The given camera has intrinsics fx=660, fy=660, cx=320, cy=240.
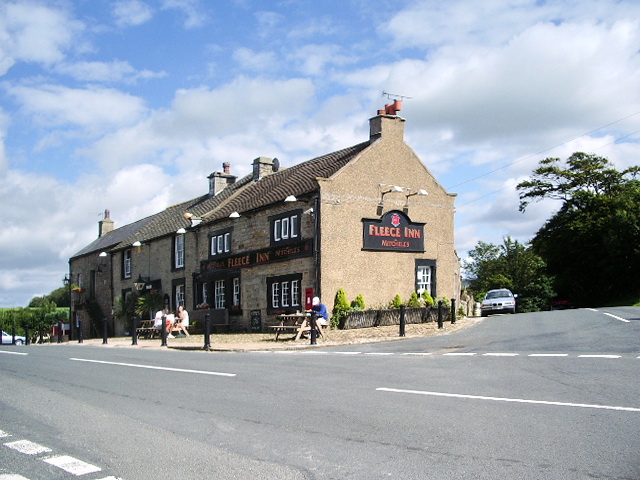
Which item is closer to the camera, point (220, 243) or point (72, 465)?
point (72, 465)

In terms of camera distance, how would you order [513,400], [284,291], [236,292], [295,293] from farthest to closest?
[236,292] → [284,291] → [295,293] → [513,400]

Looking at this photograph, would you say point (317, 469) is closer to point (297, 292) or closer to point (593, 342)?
point (593, 342)

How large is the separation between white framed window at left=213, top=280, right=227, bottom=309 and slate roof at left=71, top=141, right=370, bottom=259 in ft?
10.7

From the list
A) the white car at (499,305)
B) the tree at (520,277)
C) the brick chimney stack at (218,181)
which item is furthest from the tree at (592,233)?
the brick chimney stack at (218,181)

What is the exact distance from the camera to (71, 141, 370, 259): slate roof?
1169 inches

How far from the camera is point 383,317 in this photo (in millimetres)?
26391

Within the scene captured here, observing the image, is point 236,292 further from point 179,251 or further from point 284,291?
point 179,251

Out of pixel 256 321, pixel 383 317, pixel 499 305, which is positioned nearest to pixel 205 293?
pixel 256 321

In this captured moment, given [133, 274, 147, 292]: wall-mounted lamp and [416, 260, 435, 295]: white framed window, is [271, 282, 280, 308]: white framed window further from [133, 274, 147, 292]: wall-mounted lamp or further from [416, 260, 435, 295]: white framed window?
[133, 274, 147, 292]: wall-mounted lamp

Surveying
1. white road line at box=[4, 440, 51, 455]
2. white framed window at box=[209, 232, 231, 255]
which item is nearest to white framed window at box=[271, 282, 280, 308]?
white framed window at box=[209, 232, 231, 255]

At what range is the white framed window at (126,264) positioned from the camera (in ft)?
141

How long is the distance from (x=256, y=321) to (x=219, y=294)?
13.8 feet

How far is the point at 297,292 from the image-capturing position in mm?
28344

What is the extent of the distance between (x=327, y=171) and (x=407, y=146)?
4051mm
